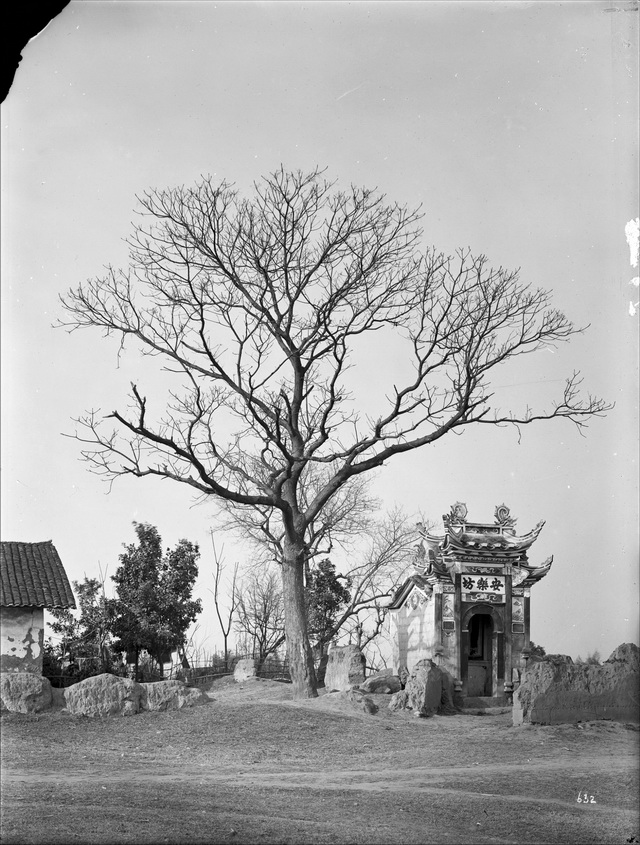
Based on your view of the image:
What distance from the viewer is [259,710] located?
14562 mm

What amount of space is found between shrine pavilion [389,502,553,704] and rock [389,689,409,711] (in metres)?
3.93

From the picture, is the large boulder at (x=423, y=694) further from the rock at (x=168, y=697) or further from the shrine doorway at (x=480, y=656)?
the shrine doorway at (x=480, y=656)

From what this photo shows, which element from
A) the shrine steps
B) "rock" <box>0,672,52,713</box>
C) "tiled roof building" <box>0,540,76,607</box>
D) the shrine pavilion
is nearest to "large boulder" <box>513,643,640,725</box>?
the shrine steps

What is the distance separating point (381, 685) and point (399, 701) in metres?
1.44

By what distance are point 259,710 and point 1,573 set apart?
16.8 feet

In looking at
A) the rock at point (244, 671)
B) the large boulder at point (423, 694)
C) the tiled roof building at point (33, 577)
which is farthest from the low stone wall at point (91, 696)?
the rock at point (244, 671)

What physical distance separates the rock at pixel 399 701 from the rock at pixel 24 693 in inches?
215

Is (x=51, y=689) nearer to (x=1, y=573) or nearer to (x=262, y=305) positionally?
(x=1, y=573)

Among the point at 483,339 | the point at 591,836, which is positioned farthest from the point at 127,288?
the point at 591,836

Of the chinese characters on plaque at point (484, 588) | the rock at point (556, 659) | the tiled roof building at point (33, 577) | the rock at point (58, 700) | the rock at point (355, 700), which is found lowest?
the rock at point (58, 700)

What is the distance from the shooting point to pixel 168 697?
14898mm

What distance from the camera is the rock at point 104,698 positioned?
47.4 ft

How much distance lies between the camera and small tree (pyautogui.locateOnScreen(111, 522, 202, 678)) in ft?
66.8

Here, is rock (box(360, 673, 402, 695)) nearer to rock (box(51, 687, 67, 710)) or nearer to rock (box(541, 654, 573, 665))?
rock (box(541, 654, 573, 665))
